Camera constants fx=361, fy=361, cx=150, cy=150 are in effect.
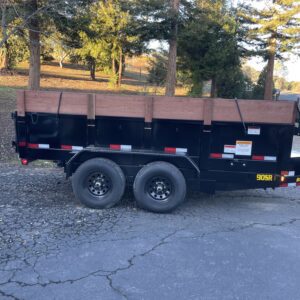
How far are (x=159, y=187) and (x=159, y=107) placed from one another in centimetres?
137

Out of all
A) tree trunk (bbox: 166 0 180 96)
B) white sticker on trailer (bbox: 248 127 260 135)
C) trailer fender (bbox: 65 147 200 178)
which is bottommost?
trailer fender (bbox: 65 147 200 178)

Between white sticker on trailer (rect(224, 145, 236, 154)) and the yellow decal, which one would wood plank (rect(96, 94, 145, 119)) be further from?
the yellow decal

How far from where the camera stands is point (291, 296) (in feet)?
12.4

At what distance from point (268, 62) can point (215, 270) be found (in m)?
28.4

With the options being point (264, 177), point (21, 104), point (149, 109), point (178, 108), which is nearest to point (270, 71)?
point (264, 177)

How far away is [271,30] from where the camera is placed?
29234mm

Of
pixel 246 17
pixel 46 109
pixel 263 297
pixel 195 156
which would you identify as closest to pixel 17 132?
pixel 46 109

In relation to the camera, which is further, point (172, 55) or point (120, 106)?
point (172, 55)

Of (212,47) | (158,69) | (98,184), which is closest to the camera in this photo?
(98,184)

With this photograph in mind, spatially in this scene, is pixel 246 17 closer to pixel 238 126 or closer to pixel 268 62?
pixel 268 62

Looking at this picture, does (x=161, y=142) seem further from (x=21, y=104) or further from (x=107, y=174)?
(x=21, y=104)

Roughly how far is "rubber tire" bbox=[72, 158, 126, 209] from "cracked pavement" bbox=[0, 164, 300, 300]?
196mm

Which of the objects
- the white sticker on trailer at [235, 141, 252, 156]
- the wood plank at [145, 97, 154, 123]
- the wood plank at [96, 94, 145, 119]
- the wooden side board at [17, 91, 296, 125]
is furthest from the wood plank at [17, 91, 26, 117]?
the white sticker on trailer at [235, 141, 252, 156]

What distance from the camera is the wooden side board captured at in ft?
19.7
